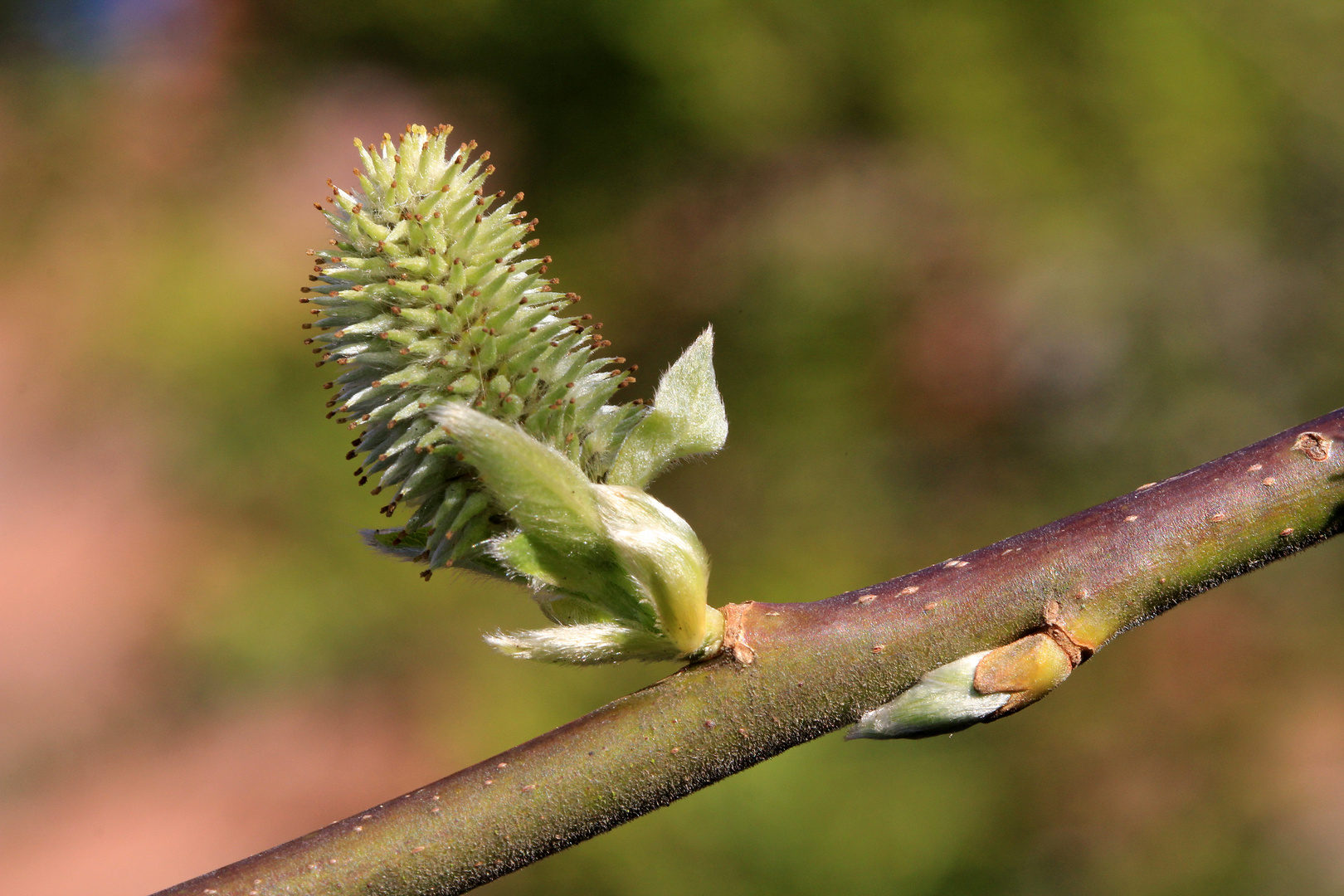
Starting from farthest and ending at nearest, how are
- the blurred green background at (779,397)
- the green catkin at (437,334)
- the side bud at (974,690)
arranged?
the blurred green background at (779,397), the green catkin at (437,334), the side bud at (974,690)

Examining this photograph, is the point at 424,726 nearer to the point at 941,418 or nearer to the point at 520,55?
the point at 941,418

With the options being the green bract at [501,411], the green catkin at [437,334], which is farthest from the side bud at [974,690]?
the green catkin at [437,334]

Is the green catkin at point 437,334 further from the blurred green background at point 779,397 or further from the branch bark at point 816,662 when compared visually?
the blurred green background at point 779,397

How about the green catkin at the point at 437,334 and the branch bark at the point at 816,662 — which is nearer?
the branch bark at the point at 816,662

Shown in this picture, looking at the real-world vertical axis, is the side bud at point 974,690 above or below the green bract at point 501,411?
below

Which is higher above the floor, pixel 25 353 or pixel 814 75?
pixel 25 353

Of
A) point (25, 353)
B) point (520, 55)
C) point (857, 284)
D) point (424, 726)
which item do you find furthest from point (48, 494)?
point (857, 284)
